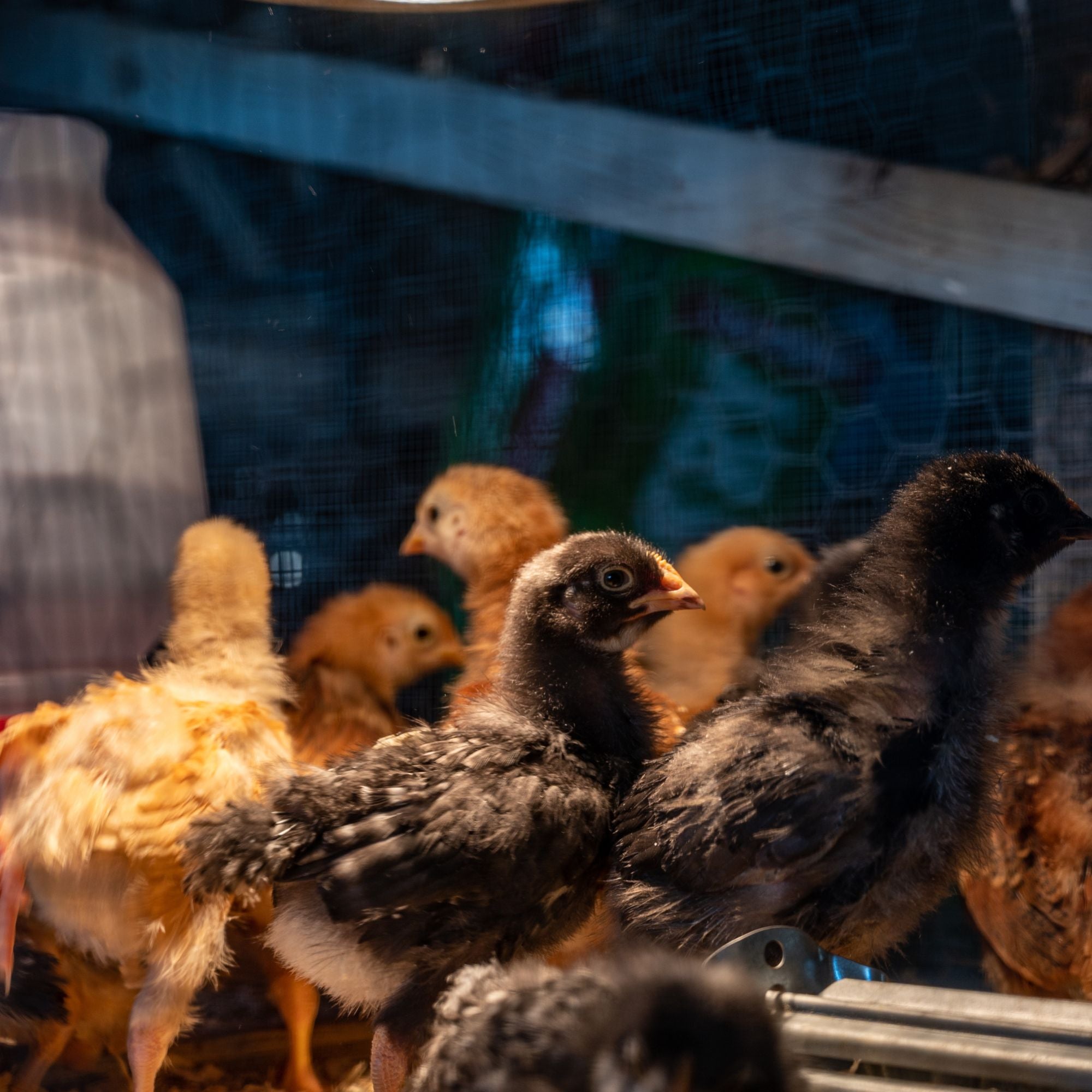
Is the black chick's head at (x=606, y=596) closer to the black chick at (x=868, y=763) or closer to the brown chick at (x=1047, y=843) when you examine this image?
the black chick at (x=868, y=763)

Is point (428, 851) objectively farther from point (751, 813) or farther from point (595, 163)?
point (595, 163)

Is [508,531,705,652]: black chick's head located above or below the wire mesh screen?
below

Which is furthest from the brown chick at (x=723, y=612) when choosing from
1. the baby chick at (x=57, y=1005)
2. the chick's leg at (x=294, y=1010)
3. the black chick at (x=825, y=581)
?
the baby chick at (x=57, y=1005)

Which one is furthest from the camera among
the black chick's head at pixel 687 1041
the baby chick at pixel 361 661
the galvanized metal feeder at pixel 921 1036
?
the baby chick at pixel 361 661

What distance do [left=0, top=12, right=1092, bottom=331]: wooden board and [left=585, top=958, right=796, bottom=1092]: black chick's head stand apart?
125 cm

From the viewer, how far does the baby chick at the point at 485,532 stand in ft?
5.75

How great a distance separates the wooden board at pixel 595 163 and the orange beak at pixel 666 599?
0.69 meters

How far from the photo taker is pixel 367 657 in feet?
6.25

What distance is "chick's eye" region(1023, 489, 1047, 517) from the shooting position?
1.14 meters

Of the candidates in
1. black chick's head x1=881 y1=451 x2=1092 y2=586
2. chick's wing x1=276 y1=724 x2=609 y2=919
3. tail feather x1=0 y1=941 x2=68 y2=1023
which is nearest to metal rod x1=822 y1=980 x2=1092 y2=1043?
chick's wing x1=276 y1=724 x2=609 y2=919

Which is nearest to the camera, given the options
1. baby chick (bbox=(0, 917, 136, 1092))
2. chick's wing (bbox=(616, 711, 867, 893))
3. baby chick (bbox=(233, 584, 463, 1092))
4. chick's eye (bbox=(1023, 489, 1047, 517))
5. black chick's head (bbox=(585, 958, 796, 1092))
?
black chick's head (bbox=(585, 958, 796, 1092))

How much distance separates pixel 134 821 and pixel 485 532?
0.72 m

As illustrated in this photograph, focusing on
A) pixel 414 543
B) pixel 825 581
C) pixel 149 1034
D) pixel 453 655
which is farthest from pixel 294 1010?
pixel 825 581

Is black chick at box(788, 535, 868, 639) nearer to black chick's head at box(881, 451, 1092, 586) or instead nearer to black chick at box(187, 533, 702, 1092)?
black chick's head at box(881, 451, 1092, 586)
